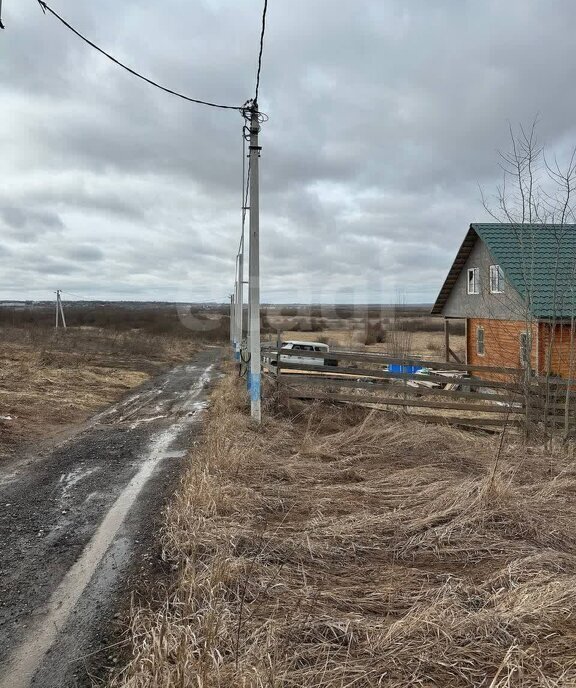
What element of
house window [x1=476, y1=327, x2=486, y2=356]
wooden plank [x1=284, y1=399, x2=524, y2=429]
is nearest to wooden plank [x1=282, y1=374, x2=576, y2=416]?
wooden plank [x1=284, y1=399, x2=524, y2=429]

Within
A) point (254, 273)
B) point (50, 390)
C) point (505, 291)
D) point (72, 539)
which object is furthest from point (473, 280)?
point (72, 539)

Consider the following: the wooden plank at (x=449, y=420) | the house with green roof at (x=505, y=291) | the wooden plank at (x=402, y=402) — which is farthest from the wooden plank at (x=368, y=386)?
the house with green roof at (x=505, y=291)

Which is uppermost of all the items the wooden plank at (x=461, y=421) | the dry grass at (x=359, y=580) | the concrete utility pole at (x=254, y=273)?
the concrete utility pole at (x=254, y=273)

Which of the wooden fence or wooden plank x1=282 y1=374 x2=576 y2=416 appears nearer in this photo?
the wooden fence

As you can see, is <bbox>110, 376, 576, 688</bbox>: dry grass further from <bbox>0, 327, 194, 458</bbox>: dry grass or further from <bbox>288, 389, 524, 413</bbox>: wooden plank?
<bbox>0, 327, 194, 458</bbox>: dry grass

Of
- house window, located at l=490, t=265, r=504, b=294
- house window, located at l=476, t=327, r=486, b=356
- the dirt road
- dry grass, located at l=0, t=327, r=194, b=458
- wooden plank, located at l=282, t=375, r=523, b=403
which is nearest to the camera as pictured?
the dirt road

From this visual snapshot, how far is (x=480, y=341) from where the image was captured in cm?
2098

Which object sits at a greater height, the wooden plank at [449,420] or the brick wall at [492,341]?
the brick wall at [492,341]

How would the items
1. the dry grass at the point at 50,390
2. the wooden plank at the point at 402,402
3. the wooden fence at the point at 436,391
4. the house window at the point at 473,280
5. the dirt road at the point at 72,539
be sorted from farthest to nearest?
the house window at the point at 473,280, the wooden plank at the point at 402,402, the dry grass at the point at 50,390, the wooden fence at the point at 436,391, the dirt road at the point at 72,539

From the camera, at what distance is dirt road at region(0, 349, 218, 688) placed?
8.31 ft

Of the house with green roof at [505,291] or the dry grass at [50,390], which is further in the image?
the house with green roof at [505,291]

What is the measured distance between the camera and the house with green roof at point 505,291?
13578mm

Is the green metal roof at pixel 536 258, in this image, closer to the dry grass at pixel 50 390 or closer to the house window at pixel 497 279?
the house window at pixel 497 279

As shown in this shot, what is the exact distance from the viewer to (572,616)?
2582 millimetres
